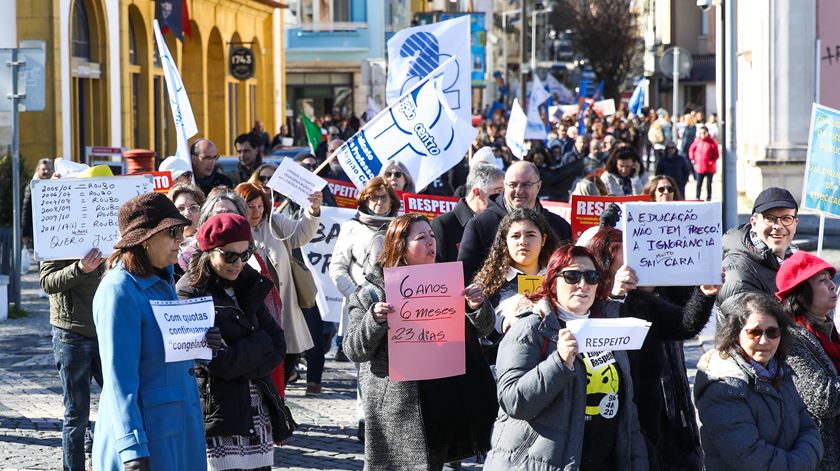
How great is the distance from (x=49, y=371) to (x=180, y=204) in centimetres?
394

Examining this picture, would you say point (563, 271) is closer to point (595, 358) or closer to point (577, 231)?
point (595, 358)

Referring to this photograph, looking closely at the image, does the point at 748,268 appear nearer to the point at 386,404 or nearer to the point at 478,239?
the point at 478,239

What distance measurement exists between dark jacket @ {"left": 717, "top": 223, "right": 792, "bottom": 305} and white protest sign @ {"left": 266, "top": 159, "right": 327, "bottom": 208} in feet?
11.9

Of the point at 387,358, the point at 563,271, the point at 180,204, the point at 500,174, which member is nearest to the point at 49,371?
the point at 180,204

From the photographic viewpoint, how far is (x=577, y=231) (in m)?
9.76

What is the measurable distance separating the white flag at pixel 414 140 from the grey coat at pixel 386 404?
466 cm

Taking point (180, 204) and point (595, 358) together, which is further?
point (180, 204)

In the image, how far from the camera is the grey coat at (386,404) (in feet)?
20.3

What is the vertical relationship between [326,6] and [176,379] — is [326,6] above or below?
above

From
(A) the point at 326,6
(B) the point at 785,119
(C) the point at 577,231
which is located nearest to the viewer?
(C) the point at 577,231

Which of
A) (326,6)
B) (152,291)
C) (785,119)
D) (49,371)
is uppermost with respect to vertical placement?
(326,6)

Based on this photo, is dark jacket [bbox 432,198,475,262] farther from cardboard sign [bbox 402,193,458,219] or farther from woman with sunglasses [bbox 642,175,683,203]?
woman with sunglasses [bbox 642,175,683,203]

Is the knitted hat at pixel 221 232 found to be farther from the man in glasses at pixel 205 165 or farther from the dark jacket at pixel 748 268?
the man in glasses at pixel 205 165

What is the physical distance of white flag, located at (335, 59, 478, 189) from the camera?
10.9m
